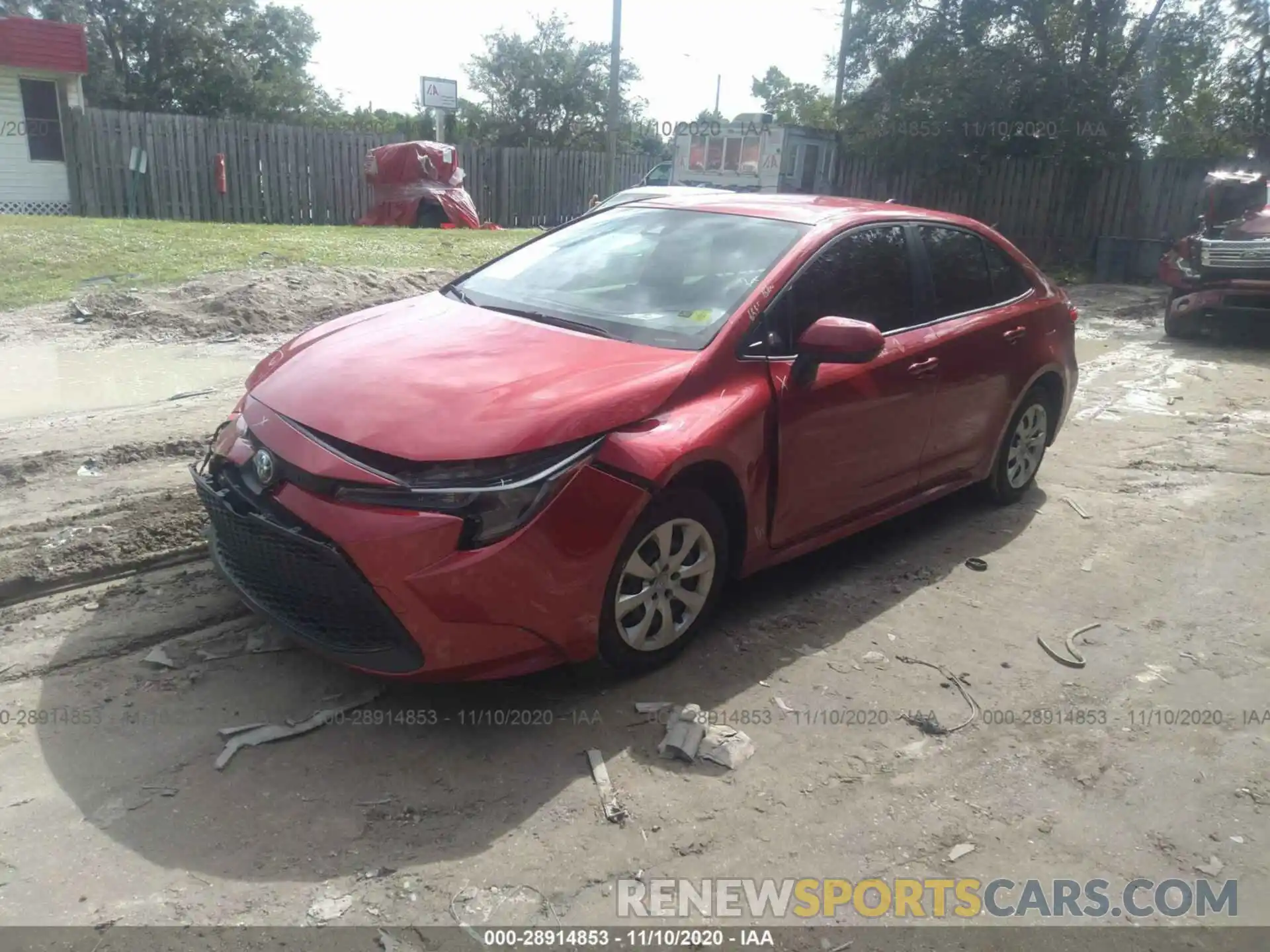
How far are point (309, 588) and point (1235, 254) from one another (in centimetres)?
1188

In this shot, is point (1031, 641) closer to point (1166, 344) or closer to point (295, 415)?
point (295, 415)

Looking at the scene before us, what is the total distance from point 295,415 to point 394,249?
11239mm

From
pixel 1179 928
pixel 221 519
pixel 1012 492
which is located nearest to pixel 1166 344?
pixel 1012 492

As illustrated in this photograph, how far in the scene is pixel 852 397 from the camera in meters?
4.41

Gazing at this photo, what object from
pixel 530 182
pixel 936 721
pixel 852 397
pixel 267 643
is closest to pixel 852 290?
pixel 852 397

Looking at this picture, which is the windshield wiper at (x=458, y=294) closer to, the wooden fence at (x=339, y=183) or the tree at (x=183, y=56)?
the wooden fence at (x=339, y=183)

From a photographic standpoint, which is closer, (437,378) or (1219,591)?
(437,378)

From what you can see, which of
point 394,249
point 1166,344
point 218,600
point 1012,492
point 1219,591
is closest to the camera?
point 218,600

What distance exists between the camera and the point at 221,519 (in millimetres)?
3623

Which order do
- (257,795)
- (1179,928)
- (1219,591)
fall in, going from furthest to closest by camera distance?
(1219,591)
(257,795)
(1179,928)

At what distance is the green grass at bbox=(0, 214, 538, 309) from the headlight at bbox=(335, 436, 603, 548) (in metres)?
8.31

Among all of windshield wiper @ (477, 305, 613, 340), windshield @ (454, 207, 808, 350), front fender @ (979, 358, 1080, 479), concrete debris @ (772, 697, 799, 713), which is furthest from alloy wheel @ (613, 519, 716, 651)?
front fender @ (979, 358, 1080, 479)

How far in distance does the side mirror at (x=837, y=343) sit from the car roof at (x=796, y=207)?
2.49ft

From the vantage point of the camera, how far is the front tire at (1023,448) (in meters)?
5.84
